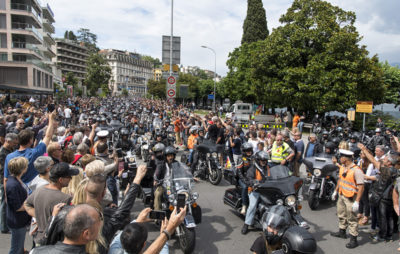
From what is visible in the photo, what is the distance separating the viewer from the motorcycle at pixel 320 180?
6.73 m

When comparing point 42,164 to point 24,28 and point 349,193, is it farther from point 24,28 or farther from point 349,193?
point 24,28

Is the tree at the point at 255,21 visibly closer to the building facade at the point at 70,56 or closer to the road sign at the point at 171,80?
the road sign at the point at 171,80

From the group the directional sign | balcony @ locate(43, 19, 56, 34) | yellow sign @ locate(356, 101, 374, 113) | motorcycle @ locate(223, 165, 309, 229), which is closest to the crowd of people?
motorcycle @ locate(223, 165, 309, 229)

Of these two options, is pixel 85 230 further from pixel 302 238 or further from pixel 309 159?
pixel 309 159

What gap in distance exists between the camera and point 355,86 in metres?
22.8

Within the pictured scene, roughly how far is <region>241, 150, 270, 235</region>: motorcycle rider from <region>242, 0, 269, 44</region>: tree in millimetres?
36554

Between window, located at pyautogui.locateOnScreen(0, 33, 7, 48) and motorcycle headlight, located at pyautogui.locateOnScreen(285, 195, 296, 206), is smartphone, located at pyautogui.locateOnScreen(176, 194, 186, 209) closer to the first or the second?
motorcycle headlight, located at pyautogui.locateOnScreen(285, 195, 296, 206)

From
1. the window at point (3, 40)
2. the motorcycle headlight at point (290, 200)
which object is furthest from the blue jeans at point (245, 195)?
the window at point (3, 40)

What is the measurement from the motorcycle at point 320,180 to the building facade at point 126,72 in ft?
418

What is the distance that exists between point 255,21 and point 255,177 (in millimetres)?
37829

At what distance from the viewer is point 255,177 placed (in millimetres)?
5535

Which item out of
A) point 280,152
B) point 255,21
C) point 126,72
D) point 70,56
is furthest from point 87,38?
point 280,152

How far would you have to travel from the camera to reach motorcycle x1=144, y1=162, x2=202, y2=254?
14.8ft

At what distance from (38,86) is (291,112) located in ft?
126
